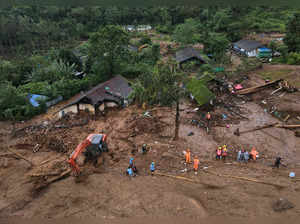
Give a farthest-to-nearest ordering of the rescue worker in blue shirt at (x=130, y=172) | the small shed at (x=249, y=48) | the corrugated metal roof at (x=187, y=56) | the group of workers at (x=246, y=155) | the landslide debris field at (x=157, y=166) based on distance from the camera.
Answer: the small shed at (x=249, y=48)
the corrugated metal roof at (x=187, y=56)
the group of workers at (x=246, y=155)
the rescue worker in blue shirt at (x=130, y=172)
the landslide debris field at (x=157, y=166)

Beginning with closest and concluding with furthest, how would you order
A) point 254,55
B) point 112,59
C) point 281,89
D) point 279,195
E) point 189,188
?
1. point 279,195
2. point 189,188
3. point 281,89
4. point 112,59
5. point 254,55

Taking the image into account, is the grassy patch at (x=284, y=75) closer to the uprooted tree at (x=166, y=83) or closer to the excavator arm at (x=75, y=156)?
the uprooted tree at (x=166, y=83)

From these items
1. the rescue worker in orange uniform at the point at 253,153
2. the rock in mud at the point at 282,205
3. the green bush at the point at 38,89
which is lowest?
the rescue worker in orange uniform at the point at 253,153

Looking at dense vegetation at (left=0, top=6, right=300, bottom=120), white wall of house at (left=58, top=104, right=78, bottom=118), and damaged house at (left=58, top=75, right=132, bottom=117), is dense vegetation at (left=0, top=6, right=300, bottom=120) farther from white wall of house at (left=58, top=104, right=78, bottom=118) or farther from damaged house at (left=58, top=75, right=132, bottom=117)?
damaged house at (left=58, top=75, right=132, bottom=117)

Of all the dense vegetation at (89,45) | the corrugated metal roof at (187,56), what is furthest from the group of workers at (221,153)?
the corrugated metal roof at (187,56)

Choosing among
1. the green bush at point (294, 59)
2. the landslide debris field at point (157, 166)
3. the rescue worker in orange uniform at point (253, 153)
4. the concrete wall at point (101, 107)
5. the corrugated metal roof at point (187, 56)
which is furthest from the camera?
the corrugated metal roof at point (187, 56)

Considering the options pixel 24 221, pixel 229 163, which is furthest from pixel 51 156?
pixel 229 163

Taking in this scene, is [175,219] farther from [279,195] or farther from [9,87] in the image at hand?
[9,87]

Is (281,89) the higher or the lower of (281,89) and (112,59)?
the lower
